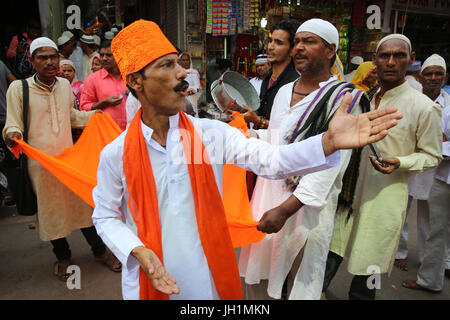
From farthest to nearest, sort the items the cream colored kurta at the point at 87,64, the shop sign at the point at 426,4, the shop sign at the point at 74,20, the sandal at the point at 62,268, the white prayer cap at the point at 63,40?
the shop sign at the point at 426,4, the cream colored kurta at the point at 87,64, the white prayer cap at the point at 63,40, the shop sign at the point at 74,20, the sandal at the point at 62,268

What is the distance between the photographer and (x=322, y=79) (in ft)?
7.73

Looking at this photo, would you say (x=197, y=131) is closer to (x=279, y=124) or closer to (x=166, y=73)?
(x=166, y=73)

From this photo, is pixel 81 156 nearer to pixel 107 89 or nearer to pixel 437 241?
pixel 107 89

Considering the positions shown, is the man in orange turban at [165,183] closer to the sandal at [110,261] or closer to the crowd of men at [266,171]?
the crowd of men at [266,171]

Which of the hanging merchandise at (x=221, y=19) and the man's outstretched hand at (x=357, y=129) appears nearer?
the man's outstretched hand at (x=357, y=129)

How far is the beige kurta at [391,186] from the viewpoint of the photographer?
2.41 meters

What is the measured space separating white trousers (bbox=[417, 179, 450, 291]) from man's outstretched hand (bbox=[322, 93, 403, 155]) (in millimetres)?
2568

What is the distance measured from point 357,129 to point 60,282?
3370mm

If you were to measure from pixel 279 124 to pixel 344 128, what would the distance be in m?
1.07

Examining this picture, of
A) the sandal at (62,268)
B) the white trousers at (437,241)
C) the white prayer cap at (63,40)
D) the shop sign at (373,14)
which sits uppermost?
the shop sign at (373,14)

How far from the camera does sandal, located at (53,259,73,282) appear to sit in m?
3.52

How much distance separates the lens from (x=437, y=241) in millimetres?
3352

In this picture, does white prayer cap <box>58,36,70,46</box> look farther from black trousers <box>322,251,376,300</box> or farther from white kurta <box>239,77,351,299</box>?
black trousers <box>322,251,376,300</box>

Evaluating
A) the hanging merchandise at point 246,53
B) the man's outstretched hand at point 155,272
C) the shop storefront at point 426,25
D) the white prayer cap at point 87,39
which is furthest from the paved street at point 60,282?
the shop storefront at point 426,25
